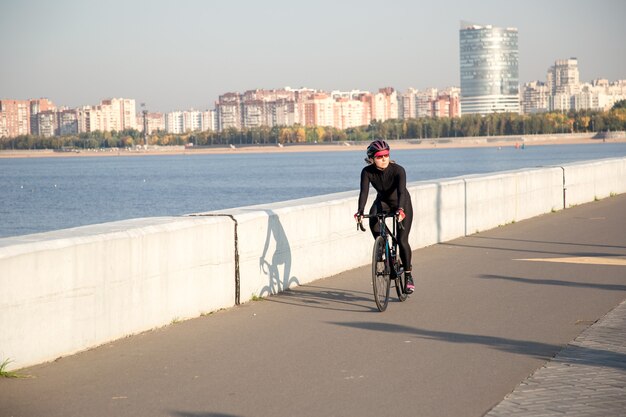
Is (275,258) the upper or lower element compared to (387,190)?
lower

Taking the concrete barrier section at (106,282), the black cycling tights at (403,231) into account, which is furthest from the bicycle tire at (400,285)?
the concrete barrier section at (106,282)

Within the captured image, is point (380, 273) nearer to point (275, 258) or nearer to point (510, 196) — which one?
point (275, 258)

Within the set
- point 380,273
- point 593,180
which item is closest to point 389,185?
point 380,273

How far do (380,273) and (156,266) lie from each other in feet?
6.78

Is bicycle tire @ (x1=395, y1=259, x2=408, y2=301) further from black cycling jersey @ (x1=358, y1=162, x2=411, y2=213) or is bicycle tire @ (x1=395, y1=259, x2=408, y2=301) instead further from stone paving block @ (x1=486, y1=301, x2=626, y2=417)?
stone paving block @ (x1=486, y1=301, x2=626, y2=417)

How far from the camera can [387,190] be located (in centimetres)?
1043

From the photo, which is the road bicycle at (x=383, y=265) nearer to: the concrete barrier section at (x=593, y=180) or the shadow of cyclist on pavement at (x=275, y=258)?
the shadow of cyclist on pavement at (x=275, y=258)

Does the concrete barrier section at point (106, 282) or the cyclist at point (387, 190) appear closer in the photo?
the concrete barrier section at point (106, 282)

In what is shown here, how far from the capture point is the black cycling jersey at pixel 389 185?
10258mm

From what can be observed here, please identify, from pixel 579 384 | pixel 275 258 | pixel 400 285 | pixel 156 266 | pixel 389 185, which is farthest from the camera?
pixel 275 258

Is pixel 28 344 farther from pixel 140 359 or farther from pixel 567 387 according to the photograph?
pixel 567 387

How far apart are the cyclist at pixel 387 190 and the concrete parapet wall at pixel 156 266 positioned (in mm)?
1206

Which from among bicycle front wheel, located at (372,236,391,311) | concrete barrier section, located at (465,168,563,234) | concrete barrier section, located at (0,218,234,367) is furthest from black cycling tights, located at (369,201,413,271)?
concrete barrier section, located at (465,168,563,234)

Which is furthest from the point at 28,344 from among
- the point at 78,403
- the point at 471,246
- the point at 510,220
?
the point at 510,220
